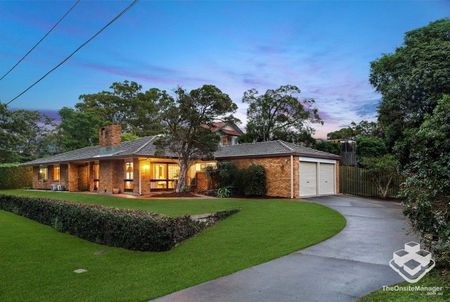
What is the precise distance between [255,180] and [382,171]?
7.96m

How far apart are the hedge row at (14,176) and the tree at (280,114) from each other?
79.3ft

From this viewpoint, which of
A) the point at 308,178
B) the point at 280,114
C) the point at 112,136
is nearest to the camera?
the point at 308,178

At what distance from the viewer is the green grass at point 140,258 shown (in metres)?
6.18

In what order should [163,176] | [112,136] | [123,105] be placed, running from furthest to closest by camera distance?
[123,105], [112,136], [163,176]

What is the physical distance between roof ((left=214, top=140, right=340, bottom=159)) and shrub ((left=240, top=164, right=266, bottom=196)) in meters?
1.06

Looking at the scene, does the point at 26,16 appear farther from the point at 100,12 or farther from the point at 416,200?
the point at 416,200

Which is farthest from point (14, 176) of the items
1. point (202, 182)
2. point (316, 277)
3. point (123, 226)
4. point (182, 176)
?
point (316, 277)

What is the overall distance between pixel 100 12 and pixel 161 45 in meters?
4.56

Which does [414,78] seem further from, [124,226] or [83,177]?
[83,177]

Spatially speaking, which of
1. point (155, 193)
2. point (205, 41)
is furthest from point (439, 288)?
point (155, 193)

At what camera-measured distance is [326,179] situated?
931 inches

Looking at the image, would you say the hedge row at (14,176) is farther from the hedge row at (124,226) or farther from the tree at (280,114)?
the hedge row at (124,226)

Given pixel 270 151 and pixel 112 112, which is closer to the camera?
pixel 270 151

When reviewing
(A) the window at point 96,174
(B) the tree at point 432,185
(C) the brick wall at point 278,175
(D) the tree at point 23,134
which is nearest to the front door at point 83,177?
(A) the window at point 96,174
